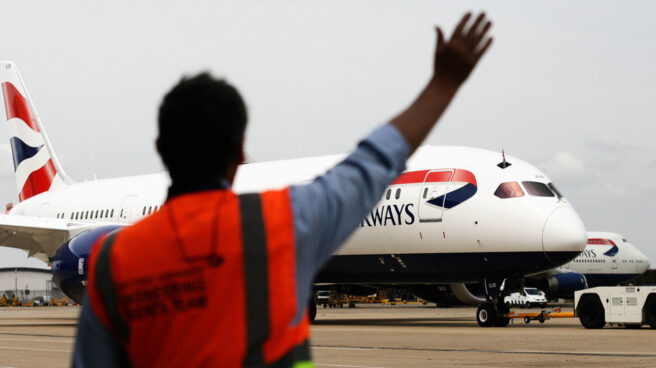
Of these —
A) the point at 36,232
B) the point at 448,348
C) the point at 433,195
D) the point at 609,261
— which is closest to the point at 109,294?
the point at 448,348

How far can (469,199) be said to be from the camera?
61.2ft

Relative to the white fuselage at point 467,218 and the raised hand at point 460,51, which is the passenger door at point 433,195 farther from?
the raised hand at point 460,51

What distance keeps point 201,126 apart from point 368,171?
340mm

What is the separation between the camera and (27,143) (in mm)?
30766

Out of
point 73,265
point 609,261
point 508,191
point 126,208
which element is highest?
point 508,191

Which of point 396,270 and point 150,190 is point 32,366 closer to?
point 396,270

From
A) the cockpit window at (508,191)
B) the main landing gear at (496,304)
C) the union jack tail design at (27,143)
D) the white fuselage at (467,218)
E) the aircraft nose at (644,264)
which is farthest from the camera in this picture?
the aircraft nose at (644,264)

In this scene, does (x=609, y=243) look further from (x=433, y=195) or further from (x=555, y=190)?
(x=433, y=195)

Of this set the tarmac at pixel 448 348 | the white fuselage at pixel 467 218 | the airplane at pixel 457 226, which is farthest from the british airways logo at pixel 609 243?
the tarmac at pixel 448 348

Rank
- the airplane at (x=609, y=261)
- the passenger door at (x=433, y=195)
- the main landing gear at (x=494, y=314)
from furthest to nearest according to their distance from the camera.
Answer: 1. the airplane at (x=609, y=261)
2. the main landing gear at (x=494, y=314)
3. the passenger door at (x=433, y=195)

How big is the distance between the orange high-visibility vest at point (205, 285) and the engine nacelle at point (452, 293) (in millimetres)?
21447

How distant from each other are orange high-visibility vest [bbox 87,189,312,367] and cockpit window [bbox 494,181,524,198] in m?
17.0

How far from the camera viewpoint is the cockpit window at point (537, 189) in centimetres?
1872

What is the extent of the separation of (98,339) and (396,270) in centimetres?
1849
